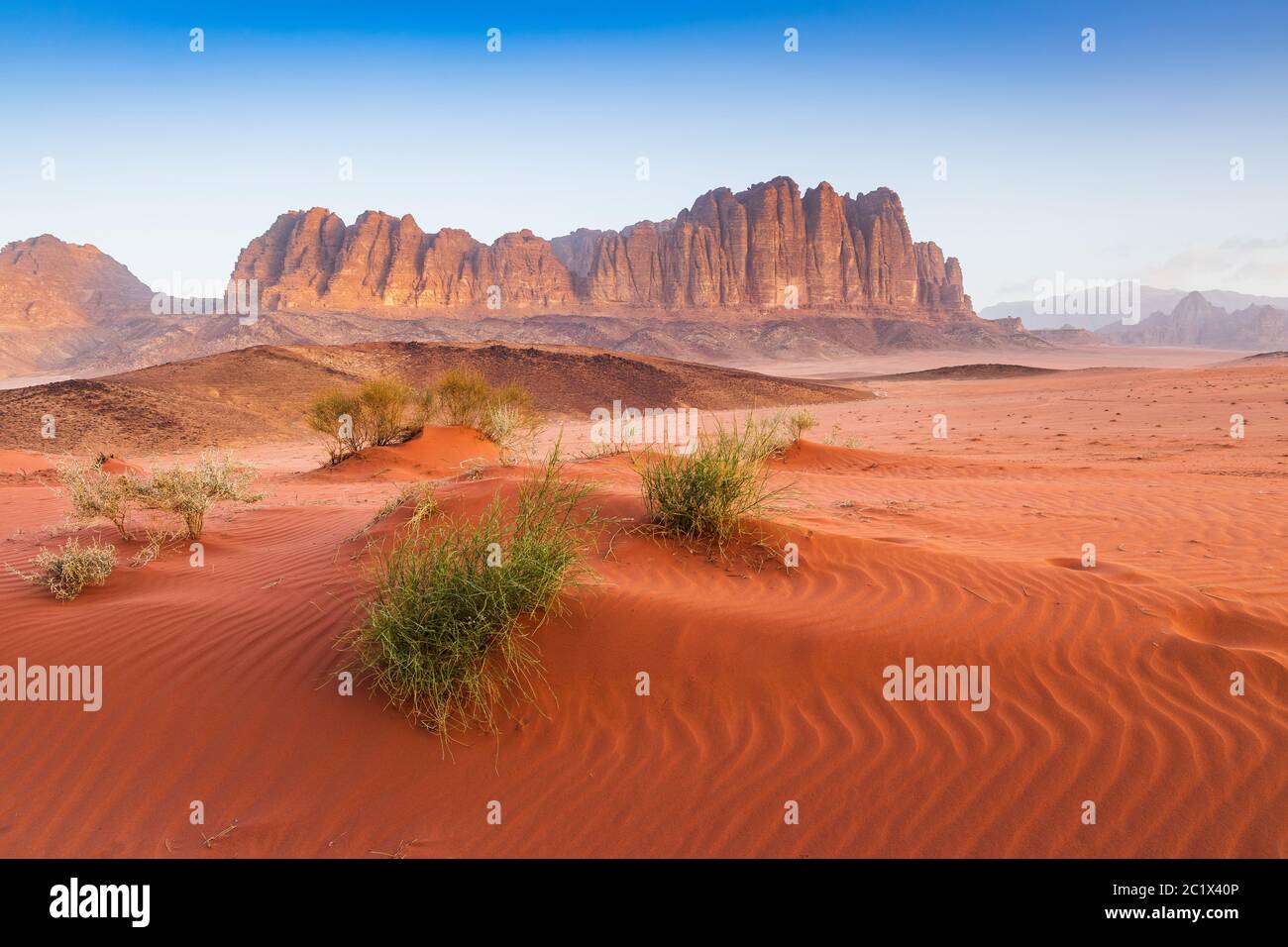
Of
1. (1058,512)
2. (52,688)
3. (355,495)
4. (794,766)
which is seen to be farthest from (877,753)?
(355,495)

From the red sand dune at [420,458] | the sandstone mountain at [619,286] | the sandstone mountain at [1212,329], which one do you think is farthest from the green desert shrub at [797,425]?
the sandstone mountain at [1212,329]

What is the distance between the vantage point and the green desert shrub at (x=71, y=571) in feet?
18.4

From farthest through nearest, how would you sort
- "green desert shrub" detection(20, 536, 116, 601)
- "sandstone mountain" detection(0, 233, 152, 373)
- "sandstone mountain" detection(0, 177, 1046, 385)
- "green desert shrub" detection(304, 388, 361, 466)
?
"sandstone mountain" detection(0, 177, 1046, 385)
"sandstone mountain" detection(0, 233, 152, 373)
"green desert shrub" detection(304, 388, 361, 466)
"green desert shrub" detection(20, 536, 116, 601)

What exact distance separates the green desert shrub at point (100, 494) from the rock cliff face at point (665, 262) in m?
114

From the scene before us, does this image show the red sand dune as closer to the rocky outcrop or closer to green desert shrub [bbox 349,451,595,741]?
green desert shrub [bbox 349,451,595,741]

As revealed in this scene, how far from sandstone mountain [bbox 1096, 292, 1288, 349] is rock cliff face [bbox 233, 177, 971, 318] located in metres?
87.3

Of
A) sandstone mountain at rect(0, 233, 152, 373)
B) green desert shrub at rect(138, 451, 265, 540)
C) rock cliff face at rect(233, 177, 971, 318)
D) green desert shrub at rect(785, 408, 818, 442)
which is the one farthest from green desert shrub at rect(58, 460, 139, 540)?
rock cliff face at rect(233, 177, 971, 318)

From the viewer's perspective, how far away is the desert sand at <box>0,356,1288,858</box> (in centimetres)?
317

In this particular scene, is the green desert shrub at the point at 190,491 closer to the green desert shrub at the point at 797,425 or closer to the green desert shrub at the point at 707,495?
the green desert shrub at the point at 707,495

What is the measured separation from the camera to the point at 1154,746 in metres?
3.50

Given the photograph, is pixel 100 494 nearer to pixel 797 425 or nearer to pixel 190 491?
pixel 190 491

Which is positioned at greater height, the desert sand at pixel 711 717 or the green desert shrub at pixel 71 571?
the green desert shrub at pixel 71 571
